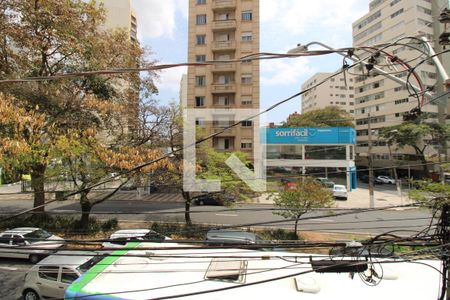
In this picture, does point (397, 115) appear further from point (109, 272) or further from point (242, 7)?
point (109, 272)

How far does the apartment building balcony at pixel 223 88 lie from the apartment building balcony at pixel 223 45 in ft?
11.6

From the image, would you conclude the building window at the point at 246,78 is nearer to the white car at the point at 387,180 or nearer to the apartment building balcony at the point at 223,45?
the apartment building balcony at the point at 223,45

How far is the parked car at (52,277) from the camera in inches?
324

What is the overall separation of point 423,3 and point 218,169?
41869mm

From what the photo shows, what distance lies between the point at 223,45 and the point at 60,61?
18.7m

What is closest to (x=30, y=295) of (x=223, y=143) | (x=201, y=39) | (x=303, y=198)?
(x=303, y=198)

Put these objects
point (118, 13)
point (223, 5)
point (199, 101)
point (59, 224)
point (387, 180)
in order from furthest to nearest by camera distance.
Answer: point (387, 180), point (199, 101), point (223, 5), point (118, 13), point (59, 224)

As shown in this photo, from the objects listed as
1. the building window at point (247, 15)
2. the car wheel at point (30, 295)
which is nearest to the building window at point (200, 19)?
the building window at point (247, 15)

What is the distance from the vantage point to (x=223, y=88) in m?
30.1

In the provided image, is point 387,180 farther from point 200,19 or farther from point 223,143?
point 200,19

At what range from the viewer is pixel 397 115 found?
42.0 metres

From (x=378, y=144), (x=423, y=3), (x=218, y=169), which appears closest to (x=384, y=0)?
(x=423, y=3)

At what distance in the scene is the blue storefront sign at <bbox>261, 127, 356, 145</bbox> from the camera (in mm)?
28625

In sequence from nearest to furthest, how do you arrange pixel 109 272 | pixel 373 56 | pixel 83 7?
pixel 373 56 → pixel 109 272 → pixel 83 7
